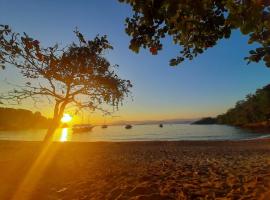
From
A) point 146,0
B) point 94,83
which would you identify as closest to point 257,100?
point 94,83

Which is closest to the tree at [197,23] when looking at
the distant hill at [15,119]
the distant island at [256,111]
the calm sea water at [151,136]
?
the calm sea water at [151,136]

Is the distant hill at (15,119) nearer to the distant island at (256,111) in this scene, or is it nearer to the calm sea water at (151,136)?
the calm sea water at (151,136)

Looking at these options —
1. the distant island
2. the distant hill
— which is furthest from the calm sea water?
the distant hill

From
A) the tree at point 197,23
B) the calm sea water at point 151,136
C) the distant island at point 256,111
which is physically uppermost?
the distant island at point 256,111

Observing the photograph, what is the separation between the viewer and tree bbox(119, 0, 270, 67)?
4027 mm

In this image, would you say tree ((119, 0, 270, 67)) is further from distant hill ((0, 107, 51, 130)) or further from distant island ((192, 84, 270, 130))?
distant hill ((0, 107, 51, 130))

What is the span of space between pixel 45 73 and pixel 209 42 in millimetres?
8937

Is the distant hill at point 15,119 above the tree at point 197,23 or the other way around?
above

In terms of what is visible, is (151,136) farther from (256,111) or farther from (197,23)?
(197,23)

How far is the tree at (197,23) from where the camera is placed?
Result: 4.03 meters

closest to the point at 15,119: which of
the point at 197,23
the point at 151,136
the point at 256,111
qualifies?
the point at 151,136

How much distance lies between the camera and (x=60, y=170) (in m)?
13.1

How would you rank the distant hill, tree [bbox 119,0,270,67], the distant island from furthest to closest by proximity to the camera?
the distant hill
the distant island
tree [bbox 119,0,270,67]

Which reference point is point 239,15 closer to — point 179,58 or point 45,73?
point 179,58
